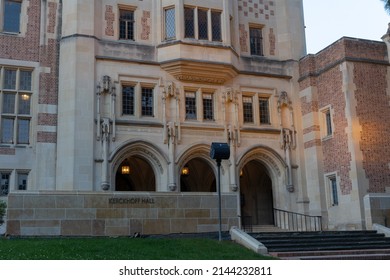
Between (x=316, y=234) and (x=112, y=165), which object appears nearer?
(x=316, y=234)

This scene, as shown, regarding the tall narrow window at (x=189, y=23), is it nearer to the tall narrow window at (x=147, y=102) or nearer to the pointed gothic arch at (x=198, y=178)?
the tall narrow window at (x=147, y=102)

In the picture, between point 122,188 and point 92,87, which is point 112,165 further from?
point 122,188

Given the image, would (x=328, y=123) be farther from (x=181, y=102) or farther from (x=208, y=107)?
(x=181, y=102)

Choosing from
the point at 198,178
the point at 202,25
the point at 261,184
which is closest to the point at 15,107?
the point at 202,25

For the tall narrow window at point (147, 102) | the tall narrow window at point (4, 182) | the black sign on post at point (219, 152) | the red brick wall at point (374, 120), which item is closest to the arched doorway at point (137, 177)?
the tall narrow window at point (147, 102)

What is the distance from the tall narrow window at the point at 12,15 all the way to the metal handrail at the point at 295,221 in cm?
1421

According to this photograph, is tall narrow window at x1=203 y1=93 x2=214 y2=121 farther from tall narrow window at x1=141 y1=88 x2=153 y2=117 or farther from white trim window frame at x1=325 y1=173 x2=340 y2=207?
white trim window frame at x1=325 y1=173 x2=340 y2=207

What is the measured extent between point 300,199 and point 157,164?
6.79 metres

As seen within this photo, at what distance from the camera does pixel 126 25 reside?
78.2 ft

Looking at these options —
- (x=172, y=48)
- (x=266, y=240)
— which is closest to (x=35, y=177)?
(x=172, y=48)

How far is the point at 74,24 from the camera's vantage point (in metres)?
22.5

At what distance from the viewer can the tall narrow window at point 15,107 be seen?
71.4 ft

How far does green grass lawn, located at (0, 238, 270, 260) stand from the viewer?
474 inches

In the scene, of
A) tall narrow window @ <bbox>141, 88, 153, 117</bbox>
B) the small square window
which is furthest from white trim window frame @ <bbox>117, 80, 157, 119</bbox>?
the small square window
